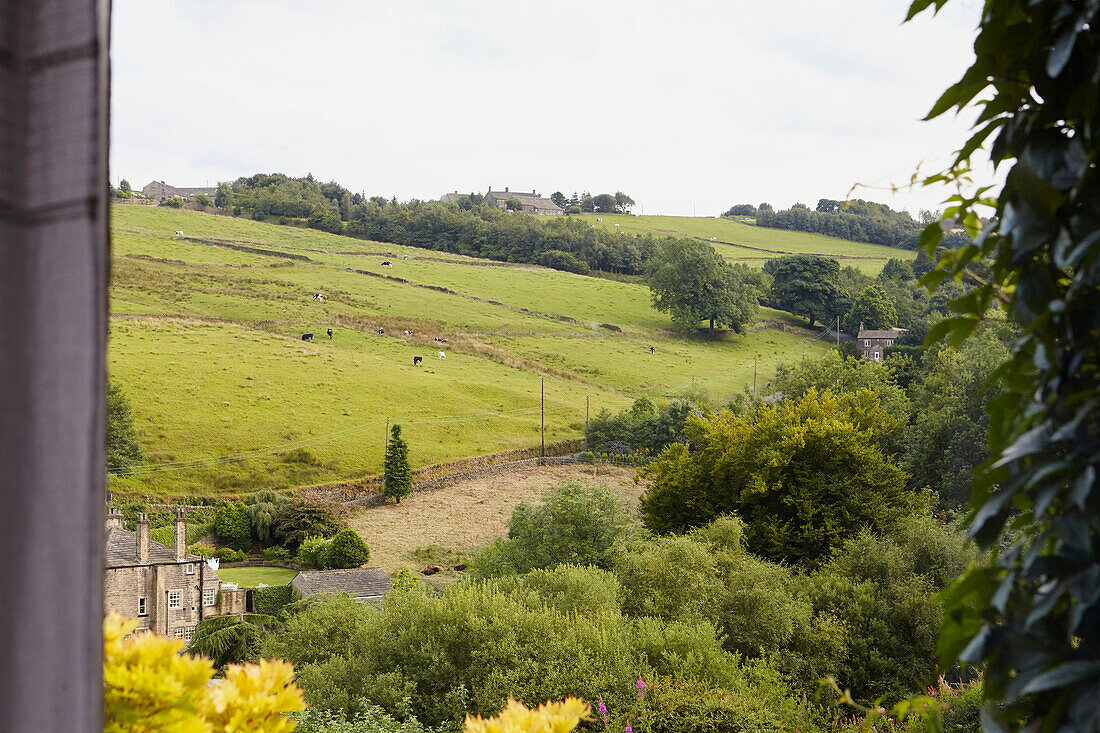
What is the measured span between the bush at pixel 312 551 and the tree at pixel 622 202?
5011 cm

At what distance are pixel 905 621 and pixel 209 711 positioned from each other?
9.65 m

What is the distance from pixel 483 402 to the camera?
835 inches

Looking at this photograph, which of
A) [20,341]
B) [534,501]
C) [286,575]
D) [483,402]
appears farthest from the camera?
[483,402]

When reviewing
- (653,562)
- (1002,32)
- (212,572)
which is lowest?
(212,572)

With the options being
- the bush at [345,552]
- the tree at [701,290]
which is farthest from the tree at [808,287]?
the bush at [345,552]

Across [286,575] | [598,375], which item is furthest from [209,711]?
[598,375]

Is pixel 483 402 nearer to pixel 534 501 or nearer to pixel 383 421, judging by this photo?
pixel 383 421

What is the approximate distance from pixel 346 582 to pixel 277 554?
10.0 feet

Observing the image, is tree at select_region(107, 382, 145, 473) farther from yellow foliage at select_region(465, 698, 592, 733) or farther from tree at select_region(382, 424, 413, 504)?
yellow foliage at select_region(465, 698, 592, 733)

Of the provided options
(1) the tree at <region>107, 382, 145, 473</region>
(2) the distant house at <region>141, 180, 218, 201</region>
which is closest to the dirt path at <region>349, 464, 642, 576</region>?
(1) the tree at <region>107, 382, 145, 473</region>

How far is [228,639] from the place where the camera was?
958 centimetres

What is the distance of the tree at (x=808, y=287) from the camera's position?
3222 cm

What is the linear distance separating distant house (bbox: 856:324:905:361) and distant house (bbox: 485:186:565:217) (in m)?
34.1

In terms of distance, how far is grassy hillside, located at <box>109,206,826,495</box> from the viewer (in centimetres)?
1717
